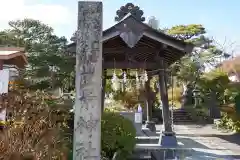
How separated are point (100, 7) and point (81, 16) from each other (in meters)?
0.29

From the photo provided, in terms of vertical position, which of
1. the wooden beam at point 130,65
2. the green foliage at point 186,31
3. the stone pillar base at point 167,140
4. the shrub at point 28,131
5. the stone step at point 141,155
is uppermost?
the green foliage at point 186,31

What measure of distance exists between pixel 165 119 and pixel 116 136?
2567 millimetres

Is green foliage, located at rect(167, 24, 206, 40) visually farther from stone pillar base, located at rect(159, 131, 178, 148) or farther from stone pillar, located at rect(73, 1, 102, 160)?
stone pillar, located at rect(73, 1, 102, 160)

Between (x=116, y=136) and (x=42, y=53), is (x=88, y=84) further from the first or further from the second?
(x=42, y=53)

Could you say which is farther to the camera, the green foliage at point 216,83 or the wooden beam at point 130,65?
the green foliage at point 216,83

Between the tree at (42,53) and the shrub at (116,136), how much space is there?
13.6 m

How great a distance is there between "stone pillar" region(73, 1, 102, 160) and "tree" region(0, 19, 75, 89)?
1648 centimetres

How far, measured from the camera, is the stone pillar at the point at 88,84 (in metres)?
3.73

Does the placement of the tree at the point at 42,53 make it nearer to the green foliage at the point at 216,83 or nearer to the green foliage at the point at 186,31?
the green foliage at the point at 216,83

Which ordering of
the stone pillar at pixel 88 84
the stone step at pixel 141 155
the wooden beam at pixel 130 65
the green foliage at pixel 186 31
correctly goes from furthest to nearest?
the green foliage at pixel 186 31, the wooden beam at pixel 130 65, the stone step at pixel 141 155, the stone pillar at pixel 88 84

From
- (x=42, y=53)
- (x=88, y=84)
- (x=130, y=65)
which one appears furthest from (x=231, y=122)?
(x=42, y=53)

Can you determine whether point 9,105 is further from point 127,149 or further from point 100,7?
point 127,149

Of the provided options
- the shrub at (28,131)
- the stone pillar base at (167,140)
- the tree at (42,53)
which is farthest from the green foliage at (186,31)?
the shrub at (28,131)

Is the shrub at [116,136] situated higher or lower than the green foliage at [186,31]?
lower
